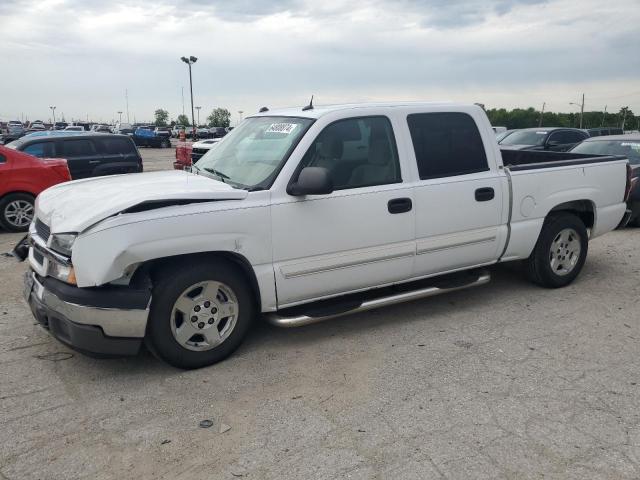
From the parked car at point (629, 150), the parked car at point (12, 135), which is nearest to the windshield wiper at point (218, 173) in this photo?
the parked car at point (629, 150)

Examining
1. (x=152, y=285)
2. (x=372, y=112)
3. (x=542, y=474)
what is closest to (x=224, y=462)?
(x=152, y=285)

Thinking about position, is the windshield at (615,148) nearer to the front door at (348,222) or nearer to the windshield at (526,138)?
the windshield at (526,138)

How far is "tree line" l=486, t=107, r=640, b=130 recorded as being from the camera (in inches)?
2226

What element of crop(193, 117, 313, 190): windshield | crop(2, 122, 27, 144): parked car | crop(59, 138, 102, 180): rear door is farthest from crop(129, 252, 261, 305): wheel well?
crop(2, 122, 27, 144): parked car

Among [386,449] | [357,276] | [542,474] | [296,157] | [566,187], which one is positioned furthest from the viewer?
[566,187]

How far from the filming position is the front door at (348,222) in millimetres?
4082

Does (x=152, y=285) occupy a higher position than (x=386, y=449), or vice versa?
(x=152, y=285)

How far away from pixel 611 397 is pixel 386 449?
1.57 metres

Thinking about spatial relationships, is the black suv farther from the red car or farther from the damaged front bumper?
the damaged front bumper

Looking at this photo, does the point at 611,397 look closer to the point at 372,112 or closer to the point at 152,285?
the point at 372,112

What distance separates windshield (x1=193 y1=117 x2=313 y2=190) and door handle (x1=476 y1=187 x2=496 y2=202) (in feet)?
5.39

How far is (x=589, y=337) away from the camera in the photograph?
4477 millimetres

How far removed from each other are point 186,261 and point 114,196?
667mm

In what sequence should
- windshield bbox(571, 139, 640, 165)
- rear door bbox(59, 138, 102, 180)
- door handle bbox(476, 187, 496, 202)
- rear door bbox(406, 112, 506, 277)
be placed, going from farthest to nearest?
1. rear door bbox(59, 138, 102, 180)
2. windshield bbox(571, 139, 640, 165)
3. door handle bbox(476, 187, 496, 202)
4. rear door bbox(406, 112, 506, 277)
